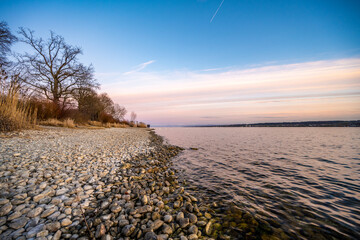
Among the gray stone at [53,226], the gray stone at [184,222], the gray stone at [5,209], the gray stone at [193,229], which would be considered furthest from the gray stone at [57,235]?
the gray stone at [193,229]

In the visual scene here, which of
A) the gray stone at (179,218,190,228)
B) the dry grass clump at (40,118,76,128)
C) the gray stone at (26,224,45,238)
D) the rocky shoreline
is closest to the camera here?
the gray stone at (26,224,45,238)

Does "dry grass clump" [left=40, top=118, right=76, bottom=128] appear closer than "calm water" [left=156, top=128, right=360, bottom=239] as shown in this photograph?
No

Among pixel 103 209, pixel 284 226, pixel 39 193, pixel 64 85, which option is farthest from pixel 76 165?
pixel 64 85

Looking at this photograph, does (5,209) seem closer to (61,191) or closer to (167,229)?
Answer: (61,191)

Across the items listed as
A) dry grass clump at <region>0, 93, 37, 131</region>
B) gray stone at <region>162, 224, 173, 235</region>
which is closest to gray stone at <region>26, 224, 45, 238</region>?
gray stone at <region>162, 224, 173, 235</region>

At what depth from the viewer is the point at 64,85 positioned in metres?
21.3

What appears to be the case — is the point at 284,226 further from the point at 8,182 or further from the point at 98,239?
the point at 8,182

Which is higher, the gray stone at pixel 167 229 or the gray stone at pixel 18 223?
the gray stone at pixel 18 223

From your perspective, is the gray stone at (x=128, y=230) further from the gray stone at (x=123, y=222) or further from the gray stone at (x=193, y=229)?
the gray stone at (x=193, y=229)

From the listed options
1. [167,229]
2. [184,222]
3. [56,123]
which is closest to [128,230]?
[167,229]

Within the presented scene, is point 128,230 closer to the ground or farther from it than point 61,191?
closer to the ground

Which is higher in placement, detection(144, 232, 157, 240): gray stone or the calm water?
detection(144, 232, 157, 240): gray stone

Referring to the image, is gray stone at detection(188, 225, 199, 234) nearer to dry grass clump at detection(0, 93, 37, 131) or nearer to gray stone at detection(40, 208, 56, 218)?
gray stone at detection(40, 208, 56, 218)

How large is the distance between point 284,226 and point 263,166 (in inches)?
174
